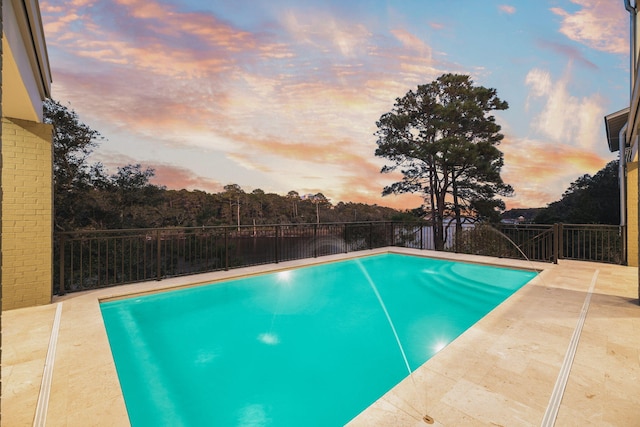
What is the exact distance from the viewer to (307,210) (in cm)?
3200

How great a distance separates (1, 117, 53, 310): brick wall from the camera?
3676 millimetres

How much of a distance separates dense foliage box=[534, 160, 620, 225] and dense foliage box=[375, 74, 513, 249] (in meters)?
6.85

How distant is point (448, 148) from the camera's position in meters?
12.7

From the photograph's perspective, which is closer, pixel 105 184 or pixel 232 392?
pixel 232 392

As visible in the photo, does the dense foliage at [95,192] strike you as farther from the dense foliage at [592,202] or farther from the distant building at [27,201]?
the dense foliage at [592,202]

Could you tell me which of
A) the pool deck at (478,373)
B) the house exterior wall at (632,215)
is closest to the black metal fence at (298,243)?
the house exterior wall at (632,215)

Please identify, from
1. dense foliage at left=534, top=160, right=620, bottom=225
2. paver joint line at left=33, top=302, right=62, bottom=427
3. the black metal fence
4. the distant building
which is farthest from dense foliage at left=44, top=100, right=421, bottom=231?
dense foliage at left=534, top=160, right=620, bottom=225

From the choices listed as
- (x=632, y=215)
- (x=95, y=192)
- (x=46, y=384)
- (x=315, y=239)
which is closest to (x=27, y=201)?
(x=46, y=384)

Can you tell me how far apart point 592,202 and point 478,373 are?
19963 mm

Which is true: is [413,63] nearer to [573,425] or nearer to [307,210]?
[573,425]

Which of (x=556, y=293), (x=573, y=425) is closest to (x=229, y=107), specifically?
(x=556, y=293)

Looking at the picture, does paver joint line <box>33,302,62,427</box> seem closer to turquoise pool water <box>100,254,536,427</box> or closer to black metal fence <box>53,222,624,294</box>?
turquoise pool water <box>100,254,536,427</box>

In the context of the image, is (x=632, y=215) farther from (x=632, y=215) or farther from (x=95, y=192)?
(x=95, y=192)

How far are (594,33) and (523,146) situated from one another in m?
6.09
